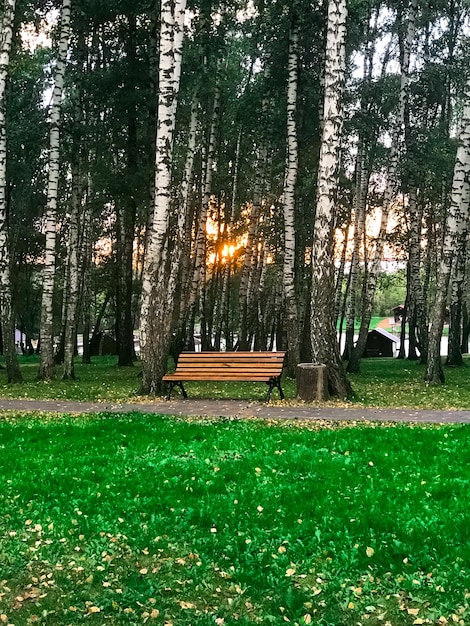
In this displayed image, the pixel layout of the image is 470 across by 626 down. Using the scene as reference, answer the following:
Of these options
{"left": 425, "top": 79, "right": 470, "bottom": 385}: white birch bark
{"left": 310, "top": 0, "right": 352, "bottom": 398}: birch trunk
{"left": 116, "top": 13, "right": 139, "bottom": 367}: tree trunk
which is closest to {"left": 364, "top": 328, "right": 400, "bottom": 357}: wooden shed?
{"left": 116, "top": 13, "right": 139, "bottom": 367}: tree trunk

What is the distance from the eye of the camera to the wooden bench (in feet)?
36.9

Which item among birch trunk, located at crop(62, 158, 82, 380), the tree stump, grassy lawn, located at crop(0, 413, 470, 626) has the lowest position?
grassy lawn, located at crop(0, 413, 470, 626)

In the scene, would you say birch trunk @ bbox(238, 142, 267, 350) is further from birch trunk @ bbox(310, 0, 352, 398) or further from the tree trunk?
birch trunk @ bbox(310, 0, 352, 398)

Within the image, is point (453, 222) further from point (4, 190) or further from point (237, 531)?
point (237, 531)

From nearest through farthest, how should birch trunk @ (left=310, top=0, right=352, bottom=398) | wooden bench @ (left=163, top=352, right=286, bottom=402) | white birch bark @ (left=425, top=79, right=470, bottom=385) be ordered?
wooden bench @ (left=163, top=352, right=286, bottom=402) → birch trunk @ (left=310, top=0, right=352, bottom=398) → white birch bark @ (left=425, top=79, right=470, bottom=385)

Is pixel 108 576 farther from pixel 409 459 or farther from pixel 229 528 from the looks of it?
pixel 409 459

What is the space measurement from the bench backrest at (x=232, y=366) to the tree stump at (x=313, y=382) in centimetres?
43

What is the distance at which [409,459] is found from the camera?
6.55 metres

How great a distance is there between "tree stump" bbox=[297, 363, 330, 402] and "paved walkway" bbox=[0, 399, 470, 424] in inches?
27.3

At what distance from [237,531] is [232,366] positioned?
6.95 meters

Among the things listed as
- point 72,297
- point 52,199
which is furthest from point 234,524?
point 72,297

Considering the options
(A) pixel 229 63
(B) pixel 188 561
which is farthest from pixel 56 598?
(A) pixel 229 63

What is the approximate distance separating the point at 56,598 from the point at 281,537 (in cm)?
161

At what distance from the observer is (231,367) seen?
11727mm
